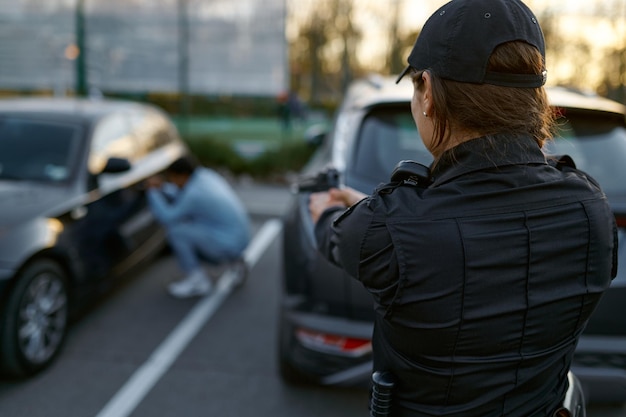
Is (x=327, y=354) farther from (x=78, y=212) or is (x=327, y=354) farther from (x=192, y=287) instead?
(x=192, y=287)

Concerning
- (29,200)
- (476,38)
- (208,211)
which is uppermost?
(476,38)

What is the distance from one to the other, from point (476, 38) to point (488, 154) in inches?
9.1

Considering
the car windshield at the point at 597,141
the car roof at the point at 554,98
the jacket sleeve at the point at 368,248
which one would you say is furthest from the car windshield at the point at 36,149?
the jacket sleeve at the point at 368,248

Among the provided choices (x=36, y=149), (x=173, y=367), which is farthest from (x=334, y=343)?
(x=36, y=149)

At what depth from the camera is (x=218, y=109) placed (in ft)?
40.1

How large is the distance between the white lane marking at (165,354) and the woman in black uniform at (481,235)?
8.33ft

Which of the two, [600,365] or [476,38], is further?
[600,365]

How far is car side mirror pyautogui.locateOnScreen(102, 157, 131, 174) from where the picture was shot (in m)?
4.82

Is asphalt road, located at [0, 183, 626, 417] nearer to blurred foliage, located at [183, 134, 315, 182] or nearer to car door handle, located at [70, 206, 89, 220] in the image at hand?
car door handle, located at [70, 206, 89, 220]

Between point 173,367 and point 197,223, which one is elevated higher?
point 197,223

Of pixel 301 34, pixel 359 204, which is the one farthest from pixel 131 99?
pixel 359 204

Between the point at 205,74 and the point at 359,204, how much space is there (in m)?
11.1

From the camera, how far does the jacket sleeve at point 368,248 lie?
1297mm

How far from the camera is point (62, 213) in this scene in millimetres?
4176
